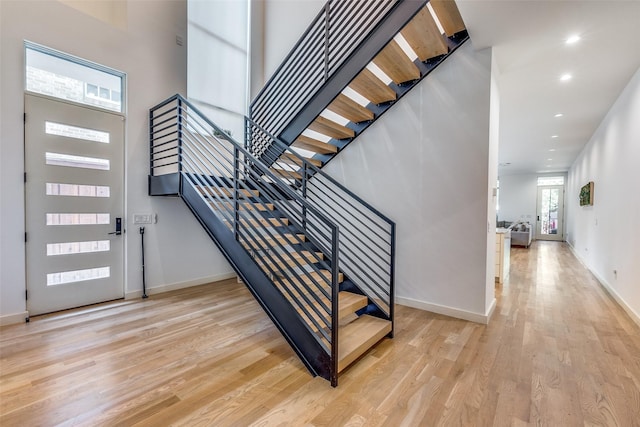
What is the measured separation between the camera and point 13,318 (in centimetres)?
307

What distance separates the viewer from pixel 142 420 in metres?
1.71

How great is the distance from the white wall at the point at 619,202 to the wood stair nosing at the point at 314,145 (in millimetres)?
3658

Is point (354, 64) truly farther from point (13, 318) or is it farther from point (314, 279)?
point (13, 318)

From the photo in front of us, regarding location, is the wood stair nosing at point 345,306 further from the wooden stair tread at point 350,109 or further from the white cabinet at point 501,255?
the white cabinet at point 501,255

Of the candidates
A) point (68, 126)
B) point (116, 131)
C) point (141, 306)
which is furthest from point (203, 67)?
point (141, 306)

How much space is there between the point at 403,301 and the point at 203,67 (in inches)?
188

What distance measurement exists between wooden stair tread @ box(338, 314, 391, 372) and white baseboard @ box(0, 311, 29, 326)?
3409 millimetres

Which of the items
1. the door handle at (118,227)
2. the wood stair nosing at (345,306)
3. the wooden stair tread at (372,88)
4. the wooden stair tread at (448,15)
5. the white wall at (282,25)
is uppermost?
the white wall at (282,25)

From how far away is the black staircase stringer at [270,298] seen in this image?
2.17 meters

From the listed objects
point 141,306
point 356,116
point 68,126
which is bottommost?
point 141,306

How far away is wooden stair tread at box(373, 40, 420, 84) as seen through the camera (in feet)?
9.63

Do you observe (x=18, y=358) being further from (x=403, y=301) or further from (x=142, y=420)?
(x=403, y=301)

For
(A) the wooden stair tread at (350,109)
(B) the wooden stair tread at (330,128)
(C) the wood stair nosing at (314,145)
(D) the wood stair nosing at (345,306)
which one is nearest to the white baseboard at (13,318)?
(D) the wood stair nosing at (345,306)

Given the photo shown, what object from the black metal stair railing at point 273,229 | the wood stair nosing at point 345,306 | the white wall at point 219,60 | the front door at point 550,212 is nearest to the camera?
the black metal stair railing at point 273,229
